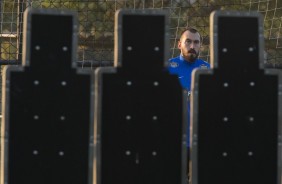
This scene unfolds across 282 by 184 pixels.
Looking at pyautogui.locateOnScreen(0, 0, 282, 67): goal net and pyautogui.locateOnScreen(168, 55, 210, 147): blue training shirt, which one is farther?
pyautogui.locateOnScreen(0, 0, 282, 67): goal net

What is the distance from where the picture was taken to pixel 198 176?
3.90 meters

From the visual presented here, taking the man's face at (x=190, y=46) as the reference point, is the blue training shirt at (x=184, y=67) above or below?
below

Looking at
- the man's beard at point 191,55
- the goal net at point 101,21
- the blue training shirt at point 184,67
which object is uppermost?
the goal net at point 101,21

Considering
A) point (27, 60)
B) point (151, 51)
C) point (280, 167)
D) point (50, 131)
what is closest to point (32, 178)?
point (50, 131)

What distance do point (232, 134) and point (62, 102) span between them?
2.61ft

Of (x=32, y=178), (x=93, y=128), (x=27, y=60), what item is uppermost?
(x=27, y=60)

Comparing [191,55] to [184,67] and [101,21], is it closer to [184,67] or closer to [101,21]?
[184,67]

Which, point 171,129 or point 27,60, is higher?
point 27,60

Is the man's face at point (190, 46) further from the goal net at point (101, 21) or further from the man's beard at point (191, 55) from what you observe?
the goal net at point (101, 21)

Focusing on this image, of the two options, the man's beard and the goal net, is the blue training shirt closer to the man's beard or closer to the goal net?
the man's beard

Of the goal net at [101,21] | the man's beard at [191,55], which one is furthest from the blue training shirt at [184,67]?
the goal net at [101,21]

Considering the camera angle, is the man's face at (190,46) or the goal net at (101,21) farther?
the goal net at (101,21)

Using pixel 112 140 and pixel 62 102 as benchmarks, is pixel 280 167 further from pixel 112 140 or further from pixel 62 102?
pixel 62 102


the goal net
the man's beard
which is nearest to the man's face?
the man's beard
